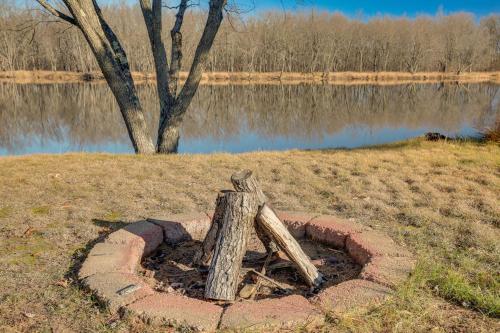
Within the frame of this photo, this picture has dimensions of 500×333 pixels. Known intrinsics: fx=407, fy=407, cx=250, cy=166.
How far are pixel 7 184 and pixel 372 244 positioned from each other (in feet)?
14.4

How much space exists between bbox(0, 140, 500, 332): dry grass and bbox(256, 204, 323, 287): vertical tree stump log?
574 millimetres

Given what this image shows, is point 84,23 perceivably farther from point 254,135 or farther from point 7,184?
point 254,135

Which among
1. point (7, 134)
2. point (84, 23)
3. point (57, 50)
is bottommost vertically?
point (7, 134)

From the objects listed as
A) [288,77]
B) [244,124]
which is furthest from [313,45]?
[244,124]

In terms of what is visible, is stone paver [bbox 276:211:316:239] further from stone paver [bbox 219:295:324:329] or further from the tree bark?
the tree bark

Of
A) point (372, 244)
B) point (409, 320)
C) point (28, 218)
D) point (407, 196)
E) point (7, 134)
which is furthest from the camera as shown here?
point (7, 134)

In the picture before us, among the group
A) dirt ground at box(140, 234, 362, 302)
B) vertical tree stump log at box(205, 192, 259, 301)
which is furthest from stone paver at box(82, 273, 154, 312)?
vertical tree stump log at box(205, 192, 259, 301)

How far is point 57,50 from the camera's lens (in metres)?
49.8

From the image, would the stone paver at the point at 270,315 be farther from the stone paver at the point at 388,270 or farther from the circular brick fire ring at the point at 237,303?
the stone paver at the point at 388,270

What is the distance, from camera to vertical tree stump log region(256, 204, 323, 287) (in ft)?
8.93

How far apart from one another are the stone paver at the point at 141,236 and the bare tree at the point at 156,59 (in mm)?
3906

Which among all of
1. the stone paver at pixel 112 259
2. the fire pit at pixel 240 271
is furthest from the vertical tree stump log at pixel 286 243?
the stone paver at pixel 112 259

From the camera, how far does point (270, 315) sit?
2.18 m

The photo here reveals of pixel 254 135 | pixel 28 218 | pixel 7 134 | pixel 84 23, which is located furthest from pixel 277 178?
pixel 7 134
